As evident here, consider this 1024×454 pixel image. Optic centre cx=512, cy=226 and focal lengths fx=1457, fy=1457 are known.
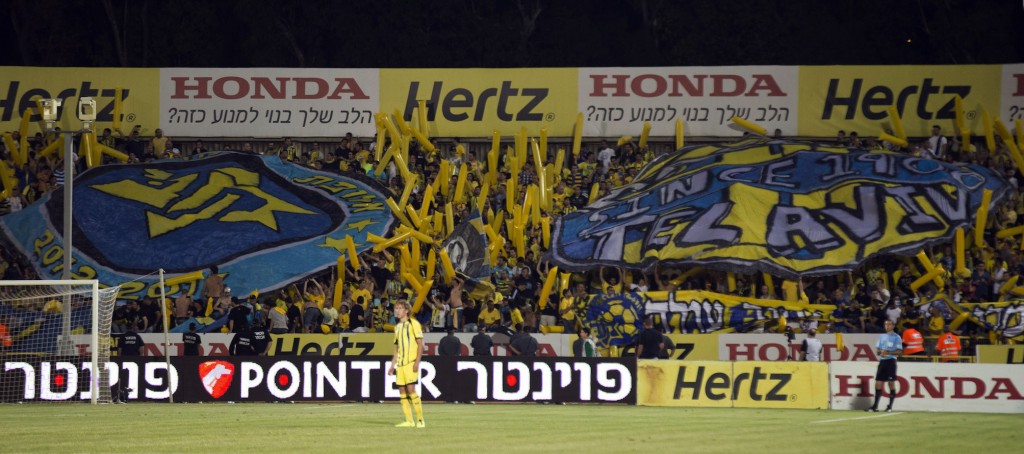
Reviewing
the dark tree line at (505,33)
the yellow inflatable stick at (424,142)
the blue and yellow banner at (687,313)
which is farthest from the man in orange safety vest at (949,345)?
the dark tree line at (505,33)

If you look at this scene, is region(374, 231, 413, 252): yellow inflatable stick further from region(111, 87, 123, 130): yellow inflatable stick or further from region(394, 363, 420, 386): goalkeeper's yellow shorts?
region(394, 363, 420, 386): goalkeeper's yellow shorts

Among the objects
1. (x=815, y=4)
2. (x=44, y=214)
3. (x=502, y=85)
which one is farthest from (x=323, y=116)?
(x=815, y=4)

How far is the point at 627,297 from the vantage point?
32.2 metres

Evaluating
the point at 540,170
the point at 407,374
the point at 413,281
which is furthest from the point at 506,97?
the point at 407,374

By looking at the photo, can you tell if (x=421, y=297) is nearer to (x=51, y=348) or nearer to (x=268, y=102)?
(x=51, y=348)

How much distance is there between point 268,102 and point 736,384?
20794mm

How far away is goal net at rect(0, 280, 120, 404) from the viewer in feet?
90.6

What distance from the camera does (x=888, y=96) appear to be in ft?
136

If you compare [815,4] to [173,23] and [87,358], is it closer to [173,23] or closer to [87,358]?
[173,23]

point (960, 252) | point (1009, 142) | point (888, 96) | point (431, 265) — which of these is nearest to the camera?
point (960, 252)

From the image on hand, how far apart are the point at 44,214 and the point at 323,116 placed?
29.6 feet

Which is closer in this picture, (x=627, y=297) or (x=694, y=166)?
(x=627, y=297)

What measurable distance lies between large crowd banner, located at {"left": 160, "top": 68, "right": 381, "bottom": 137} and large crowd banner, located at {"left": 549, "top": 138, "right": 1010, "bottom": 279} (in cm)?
902

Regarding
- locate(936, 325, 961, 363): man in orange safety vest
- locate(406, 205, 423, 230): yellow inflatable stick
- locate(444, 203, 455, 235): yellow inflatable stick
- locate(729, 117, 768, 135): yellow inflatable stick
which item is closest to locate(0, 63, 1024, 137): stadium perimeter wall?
locate(729, 117, 768, 135): yellow inflatable stick
